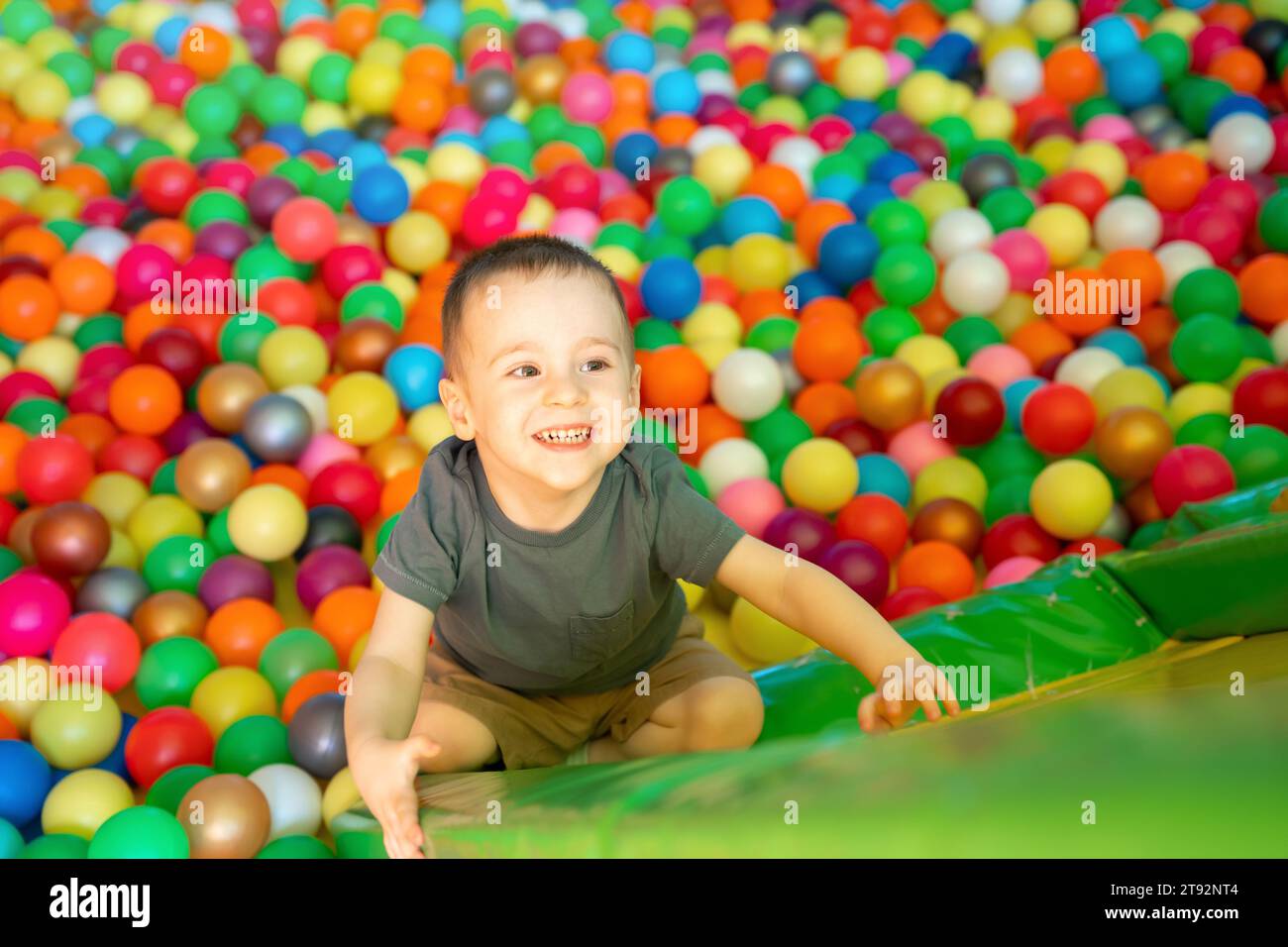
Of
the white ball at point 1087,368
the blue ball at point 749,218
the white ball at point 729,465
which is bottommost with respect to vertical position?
the white ball at point 729,465

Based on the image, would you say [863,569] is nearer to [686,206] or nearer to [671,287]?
[671,287]

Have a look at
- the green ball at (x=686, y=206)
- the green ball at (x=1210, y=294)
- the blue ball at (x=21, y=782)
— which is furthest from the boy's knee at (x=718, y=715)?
the green ball at (x=686, y=206)

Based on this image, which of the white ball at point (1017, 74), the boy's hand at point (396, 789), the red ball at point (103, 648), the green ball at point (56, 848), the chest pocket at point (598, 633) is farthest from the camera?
the white ball at point (1017, 74)

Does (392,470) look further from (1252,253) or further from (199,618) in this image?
(1252,253)

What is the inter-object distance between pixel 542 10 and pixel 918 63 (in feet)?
2.84

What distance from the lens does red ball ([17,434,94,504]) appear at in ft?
6.26

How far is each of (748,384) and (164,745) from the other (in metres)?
1.01

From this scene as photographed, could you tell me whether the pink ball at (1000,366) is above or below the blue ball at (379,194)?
below

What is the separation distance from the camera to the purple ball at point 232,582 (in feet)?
6.01

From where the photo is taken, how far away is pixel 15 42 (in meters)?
3.03

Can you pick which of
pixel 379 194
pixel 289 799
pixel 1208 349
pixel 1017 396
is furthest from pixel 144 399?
pixel 1208 349

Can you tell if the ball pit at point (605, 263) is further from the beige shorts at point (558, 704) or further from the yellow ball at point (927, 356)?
the beige shorts at point (558, 704)

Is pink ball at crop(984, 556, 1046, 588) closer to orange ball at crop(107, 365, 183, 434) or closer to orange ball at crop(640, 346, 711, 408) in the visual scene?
orange ball at crop(640, 346, 711, 408)

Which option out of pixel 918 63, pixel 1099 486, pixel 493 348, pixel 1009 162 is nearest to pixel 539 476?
pixel 493 348
